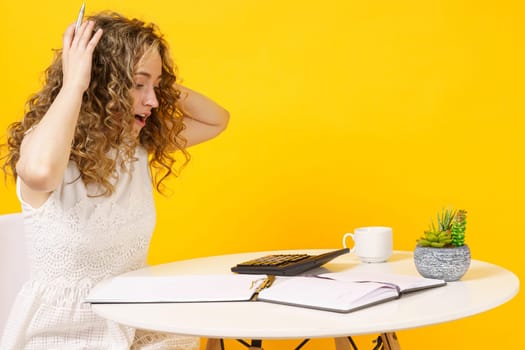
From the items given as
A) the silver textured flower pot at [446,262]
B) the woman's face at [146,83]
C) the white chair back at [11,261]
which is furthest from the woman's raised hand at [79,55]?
the silver textured flower pot at [446,262]

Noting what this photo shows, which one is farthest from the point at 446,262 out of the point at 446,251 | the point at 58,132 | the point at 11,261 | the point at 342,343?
the point at 11,261

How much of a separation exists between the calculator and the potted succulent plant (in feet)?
0.71

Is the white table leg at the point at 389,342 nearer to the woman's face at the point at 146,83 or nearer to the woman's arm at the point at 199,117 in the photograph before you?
the woman's face at the point at 146,83

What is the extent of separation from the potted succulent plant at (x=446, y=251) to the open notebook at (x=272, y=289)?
50 millimetres

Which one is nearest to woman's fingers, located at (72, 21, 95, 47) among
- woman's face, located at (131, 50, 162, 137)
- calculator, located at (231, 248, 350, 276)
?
woman's face, located at (131, 50, 162, 137)

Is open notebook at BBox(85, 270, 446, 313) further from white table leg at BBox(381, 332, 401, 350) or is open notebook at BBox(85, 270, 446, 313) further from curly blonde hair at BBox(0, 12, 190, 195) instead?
curly blonde hair at BBox(0, 12, 190, 195)

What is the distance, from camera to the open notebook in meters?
1.15

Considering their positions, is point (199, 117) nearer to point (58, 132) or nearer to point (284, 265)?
point (58, 132)

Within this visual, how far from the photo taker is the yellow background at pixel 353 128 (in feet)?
7.46

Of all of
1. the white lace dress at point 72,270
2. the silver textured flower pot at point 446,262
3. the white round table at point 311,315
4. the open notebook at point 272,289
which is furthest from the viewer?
the white lace dress at point 72,270

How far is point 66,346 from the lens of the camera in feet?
5.13

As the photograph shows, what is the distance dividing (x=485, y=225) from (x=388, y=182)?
0.34 metres

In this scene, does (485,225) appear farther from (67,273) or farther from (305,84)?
(67,273)

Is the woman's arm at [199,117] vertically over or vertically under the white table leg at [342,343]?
over
